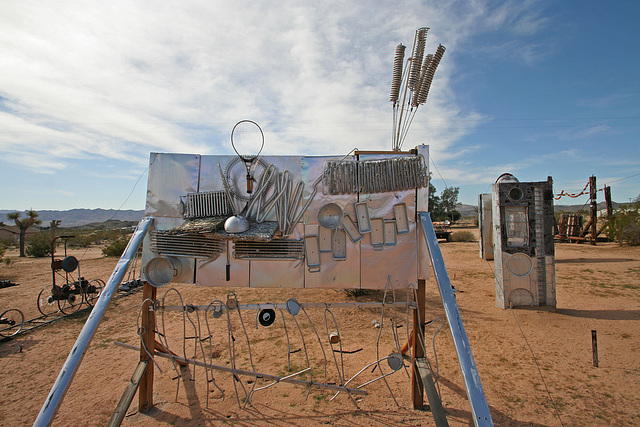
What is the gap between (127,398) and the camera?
3094mm

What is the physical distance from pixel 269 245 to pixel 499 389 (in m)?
3.56

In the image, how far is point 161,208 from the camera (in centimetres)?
341

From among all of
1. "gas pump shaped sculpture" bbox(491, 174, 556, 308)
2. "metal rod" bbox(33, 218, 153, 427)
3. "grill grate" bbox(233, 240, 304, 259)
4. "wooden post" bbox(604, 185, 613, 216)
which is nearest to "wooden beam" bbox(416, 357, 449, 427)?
"grill grate" bbox(233, 240, 304, 259)

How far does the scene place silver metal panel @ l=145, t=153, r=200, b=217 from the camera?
3410 mm

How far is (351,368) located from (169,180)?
3.53 metres

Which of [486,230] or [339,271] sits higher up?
[486,230]

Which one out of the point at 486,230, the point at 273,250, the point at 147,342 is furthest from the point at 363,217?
the point at 486,230

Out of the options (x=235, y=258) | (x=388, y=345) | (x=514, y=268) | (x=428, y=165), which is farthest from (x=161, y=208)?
(x=514, y=268)

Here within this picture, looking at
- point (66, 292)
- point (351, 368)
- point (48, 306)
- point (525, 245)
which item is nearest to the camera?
point (351, 368)

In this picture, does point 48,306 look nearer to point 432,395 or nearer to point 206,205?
point 206,205

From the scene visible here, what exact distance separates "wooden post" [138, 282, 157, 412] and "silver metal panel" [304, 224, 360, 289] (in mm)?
1725

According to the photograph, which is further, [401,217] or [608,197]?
[608,197]

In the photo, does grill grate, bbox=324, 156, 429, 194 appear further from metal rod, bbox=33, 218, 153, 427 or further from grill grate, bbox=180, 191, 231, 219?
metal rod, bbox=33, 218, 153, 427

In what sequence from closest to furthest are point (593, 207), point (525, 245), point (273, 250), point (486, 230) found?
point (273, 250)
point (525, 245)
point (486, 230)
point (593, 207)
